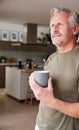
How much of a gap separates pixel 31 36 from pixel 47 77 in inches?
316

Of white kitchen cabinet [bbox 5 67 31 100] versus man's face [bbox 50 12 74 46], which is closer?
man's face [bbox 50 12 74 46]

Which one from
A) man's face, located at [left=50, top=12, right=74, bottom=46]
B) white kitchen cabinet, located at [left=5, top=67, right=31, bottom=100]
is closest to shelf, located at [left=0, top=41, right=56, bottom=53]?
white kitchen cabinet, located at [left=5, top=67, right=31, bottom=100]

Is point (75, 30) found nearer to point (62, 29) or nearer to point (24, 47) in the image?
point (62, 29)

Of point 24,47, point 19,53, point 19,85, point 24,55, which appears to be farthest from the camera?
point 24,55

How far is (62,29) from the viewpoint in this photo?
1024 millimetres

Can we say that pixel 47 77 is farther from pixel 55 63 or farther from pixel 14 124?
pixel 14 124

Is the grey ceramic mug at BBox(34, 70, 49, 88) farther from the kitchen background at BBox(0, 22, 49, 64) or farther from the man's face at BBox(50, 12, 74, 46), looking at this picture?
the kitchen background at BBox(0, 22, 49, 64)

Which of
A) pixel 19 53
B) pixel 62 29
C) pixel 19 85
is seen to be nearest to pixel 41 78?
pixel 62 29

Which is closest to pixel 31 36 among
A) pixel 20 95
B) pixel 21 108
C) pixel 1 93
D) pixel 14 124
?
pixel 1 93

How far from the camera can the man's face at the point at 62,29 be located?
1023 millimetres

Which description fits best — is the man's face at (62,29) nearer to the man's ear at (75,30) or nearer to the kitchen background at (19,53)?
the man's ear at (75,30)

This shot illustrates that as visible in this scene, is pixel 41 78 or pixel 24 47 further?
pixel 24 47

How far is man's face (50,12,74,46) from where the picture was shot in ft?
3.36

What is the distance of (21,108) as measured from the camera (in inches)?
218
